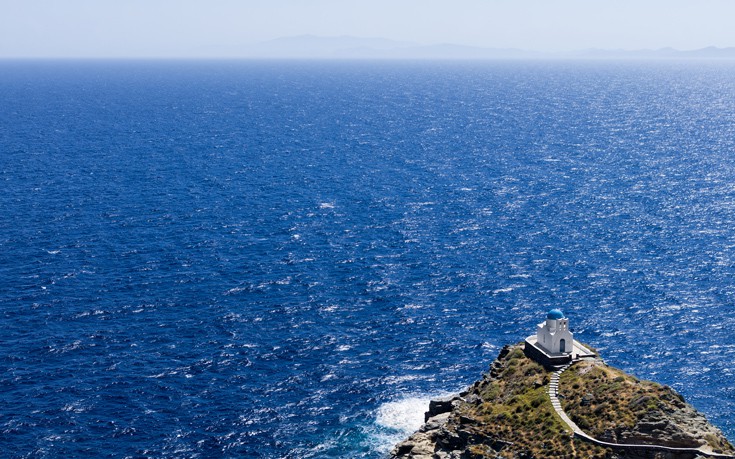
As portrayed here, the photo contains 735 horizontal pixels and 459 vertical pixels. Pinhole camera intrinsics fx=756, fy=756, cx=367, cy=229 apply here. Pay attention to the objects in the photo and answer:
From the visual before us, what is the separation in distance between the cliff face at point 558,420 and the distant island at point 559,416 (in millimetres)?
82

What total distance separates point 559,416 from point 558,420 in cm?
59

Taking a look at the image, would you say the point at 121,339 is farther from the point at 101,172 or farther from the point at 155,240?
the point at 101,172

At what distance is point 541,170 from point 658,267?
236ft

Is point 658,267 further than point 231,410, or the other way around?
point 658,267

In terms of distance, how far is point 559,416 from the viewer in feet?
221

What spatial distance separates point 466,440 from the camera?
69438 mm

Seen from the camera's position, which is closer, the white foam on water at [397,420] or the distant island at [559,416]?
the distant island at [559,416]

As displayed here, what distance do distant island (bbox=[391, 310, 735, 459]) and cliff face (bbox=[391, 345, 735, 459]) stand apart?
82 millimetres

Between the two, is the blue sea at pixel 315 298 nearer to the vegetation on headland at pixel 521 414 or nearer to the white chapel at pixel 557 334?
the vegetation on headland at pixel 521 414

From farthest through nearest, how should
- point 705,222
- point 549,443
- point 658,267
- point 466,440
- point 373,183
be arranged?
1. point 373,183
2. point 705,222
3. point 658,267
4. point 466,440
5. point 549,443

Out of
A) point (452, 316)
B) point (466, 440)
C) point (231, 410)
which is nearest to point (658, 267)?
point (452, 316)

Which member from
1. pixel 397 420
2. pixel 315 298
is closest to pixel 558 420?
pixel 397 420

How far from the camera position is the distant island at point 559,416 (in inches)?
2424

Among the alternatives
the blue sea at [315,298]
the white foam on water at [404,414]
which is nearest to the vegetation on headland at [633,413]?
the white foam on water at [404,414]
